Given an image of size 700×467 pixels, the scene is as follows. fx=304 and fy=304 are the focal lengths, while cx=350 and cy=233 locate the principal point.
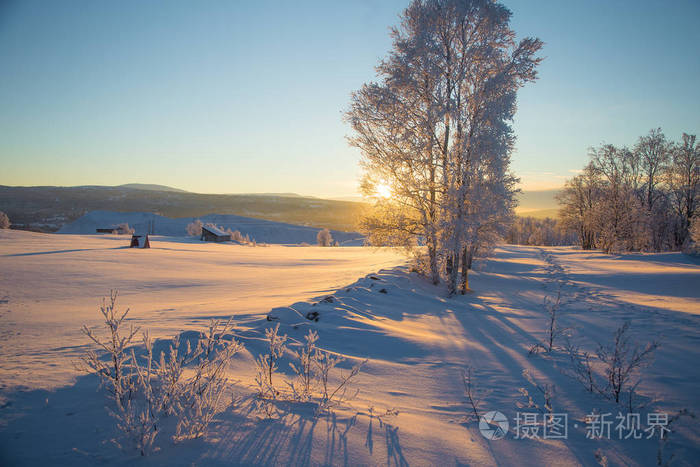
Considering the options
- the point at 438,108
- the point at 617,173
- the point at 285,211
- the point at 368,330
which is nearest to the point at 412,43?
the point at 438,108

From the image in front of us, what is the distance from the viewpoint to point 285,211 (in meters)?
118

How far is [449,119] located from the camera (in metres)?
9.22

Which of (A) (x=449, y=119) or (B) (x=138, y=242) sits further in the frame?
(B) (x=138, y=242)

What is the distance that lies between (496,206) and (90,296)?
1038cm

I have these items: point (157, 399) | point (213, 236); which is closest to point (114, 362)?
point (157, 399)

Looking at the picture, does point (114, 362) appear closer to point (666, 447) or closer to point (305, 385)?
point (305, 385)

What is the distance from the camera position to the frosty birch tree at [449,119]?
28.9 ft

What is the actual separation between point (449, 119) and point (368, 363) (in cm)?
787

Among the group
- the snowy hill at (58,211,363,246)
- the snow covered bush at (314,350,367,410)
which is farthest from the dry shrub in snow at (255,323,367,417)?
the snowy hill at (58,211,363,246)

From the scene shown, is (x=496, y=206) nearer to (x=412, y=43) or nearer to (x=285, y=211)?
(x=412, y=43)

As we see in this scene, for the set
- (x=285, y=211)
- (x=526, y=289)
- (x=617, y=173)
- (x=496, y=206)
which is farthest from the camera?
(x=285, y=211)

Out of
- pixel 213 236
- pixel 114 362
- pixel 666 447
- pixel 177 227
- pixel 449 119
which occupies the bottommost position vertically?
pixel 666 447

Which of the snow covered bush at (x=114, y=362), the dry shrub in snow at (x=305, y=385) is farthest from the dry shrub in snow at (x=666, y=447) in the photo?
the snow covered bush at (x=114, y=362)

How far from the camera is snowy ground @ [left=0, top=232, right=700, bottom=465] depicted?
1948 millimetres
